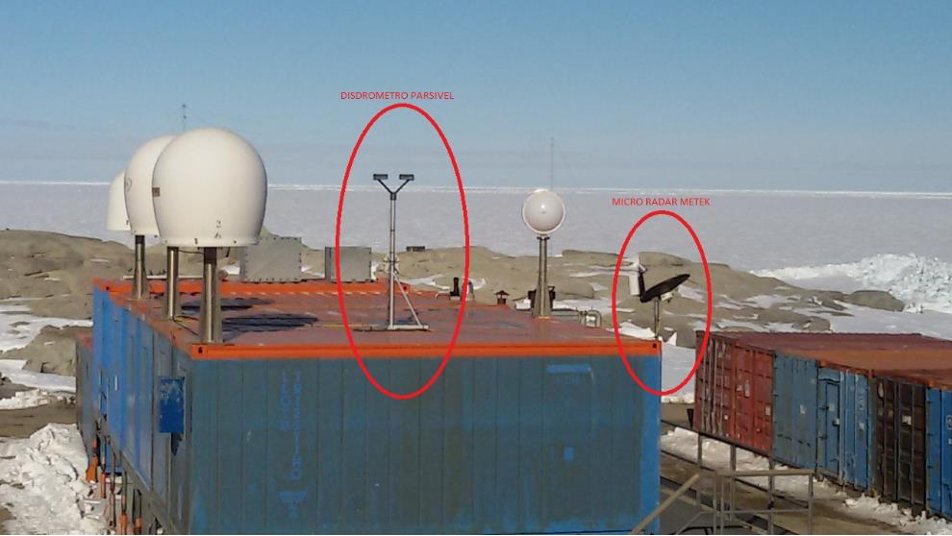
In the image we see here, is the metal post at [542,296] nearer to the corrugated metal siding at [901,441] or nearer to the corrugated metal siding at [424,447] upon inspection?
the corrugated metal siding at [424,447]

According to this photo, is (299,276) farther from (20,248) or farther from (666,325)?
(20,248)

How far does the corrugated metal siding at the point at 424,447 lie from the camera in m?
18.8

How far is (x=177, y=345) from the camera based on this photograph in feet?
66.0

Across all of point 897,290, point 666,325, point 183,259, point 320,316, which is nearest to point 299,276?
point 320,316

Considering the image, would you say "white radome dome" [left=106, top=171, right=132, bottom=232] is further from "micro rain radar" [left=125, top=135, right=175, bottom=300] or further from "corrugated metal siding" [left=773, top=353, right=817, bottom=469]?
"corrugated metal siding" [left=773, top=353, right=817, bottom=469]

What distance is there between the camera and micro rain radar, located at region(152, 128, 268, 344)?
19.6 meters

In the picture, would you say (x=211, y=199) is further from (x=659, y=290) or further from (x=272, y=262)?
(x=272, y=262)

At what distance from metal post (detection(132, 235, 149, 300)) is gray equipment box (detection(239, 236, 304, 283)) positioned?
5.07 meters

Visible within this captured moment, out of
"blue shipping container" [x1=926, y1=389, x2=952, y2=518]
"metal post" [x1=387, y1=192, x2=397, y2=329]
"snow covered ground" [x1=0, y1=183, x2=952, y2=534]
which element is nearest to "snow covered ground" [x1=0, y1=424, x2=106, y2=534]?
"snow covered ground" [x1=0, y1=183, x2=952, y2=534]

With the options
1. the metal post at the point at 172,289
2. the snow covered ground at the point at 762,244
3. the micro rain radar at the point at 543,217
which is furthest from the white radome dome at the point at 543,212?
the snow covered ground at the point at 762,244

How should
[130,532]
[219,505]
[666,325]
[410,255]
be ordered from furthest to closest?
[410,255]
[666,325]
[130,532]
[219,505]

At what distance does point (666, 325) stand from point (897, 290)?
36338 millimetres

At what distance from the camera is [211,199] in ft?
64.3

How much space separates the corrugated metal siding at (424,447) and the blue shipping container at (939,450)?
26.7 ft
